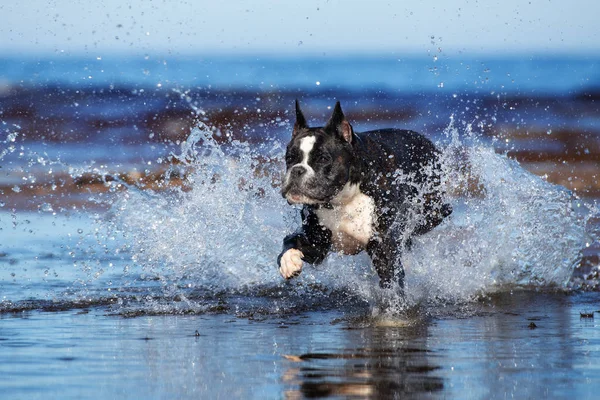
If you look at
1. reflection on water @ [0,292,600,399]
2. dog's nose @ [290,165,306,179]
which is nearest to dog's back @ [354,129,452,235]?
dog's nose @ [290,165,306,179]

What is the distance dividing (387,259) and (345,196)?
0.49 metres

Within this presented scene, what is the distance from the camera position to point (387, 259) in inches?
289

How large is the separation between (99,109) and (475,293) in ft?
48.4

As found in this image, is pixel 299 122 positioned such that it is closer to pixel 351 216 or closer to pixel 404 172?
pixel 351 216

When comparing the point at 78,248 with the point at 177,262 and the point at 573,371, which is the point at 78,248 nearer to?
the point at 177,262

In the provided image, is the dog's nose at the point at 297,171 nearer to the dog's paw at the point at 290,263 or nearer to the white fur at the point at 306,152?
the white fur at the point at 306,152

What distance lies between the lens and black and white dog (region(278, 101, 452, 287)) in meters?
7.00

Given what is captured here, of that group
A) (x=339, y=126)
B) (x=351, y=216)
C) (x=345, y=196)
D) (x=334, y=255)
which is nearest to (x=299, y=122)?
(x=339, y=126)

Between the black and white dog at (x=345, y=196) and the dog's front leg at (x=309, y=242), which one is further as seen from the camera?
the dog's front leg at (x=309, y=242)

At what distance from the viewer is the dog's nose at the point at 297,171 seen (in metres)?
6.89

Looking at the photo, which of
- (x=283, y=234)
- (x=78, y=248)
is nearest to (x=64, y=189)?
(x=78, y=248)

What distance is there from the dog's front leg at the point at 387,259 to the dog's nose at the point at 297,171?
0.72 metres

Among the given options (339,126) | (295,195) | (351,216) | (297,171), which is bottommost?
(351,216)

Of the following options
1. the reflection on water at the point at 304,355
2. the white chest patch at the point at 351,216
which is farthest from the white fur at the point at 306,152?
the reflection on water at the point at 304,355
